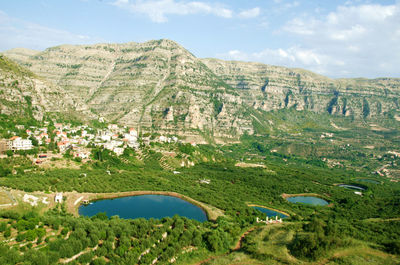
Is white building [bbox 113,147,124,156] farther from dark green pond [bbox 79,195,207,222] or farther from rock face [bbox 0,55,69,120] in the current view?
rock face [bbox 0,55,69,120]

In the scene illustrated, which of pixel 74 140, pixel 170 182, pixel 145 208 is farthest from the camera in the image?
pixel 74 140

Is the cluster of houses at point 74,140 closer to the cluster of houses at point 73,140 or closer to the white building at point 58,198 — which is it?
the cluster of houses at point 73,140

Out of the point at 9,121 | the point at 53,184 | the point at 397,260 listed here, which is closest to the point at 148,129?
the point at 9,121

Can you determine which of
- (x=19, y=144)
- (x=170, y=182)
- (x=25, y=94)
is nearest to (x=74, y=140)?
(x=19, y=144)

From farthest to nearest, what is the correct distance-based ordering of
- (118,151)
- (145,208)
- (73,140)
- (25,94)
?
(25,94) → (73,140) → (118,151) → (145,208)

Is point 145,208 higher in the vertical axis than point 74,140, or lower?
lower

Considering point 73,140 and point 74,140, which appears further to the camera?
point 74,140

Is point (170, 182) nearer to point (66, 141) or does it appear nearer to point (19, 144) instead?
point (66, 141)

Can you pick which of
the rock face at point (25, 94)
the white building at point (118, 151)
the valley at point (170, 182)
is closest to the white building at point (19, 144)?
the valley at point (170, 182)

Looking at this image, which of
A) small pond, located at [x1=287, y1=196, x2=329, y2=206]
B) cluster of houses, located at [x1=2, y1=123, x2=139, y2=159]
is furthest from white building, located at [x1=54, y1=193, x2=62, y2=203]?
small pond, located at [x1=287, y1=196, x2=329, y2=206]
